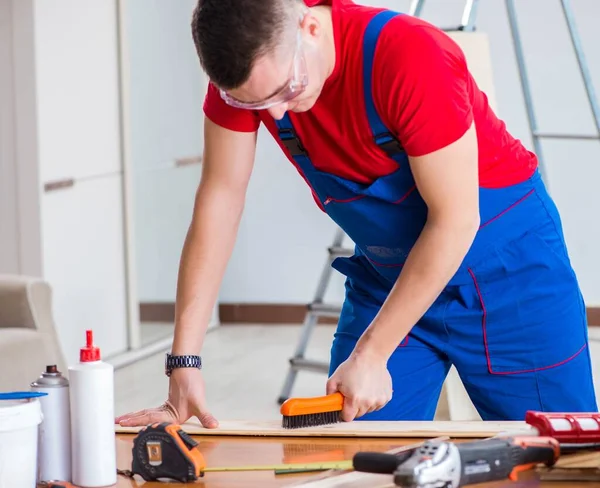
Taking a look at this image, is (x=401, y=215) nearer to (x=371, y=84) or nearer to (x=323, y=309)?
(x=371, y=84)

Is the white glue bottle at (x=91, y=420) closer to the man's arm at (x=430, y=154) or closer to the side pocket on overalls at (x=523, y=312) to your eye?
the man's arm at (x=430, y=154)

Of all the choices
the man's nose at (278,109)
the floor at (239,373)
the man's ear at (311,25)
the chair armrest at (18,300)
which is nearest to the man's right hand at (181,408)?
the man's nose at (278,109)

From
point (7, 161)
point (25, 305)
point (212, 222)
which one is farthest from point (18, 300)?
point (212, 222)

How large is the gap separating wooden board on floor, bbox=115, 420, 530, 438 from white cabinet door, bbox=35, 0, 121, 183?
3055 mm

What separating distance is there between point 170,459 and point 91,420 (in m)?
0.12

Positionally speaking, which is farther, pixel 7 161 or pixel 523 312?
pixel 7 161

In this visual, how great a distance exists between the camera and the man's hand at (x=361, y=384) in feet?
5.07

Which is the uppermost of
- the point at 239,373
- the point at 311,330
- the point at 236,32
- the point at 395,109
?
the point at 236,32

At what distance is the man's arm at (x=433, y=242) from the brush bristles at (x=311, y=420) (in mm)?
118

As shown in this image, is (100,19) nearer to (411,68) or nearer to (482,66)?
(482,66)

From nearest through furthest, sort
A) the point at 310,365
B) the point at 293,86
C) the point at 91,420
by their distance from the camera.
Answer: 1. the point at 91,420
2. the point at 293,86
3. the point at 310,365

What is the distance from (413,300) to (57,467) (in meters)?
0.61

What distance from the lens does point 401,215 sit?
181cm

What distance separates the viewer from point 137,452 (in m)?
1.34
